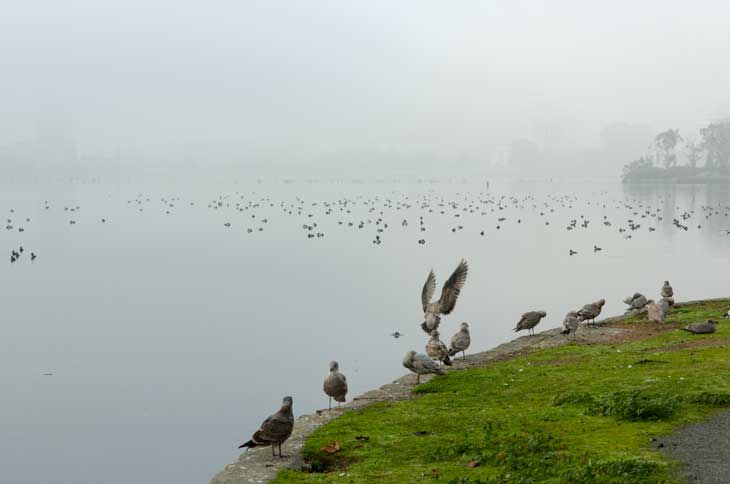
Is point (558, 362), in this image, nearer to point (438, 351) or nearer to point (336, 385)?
point (438, 351)

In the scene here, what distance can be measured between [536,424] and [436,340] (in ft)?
25.2

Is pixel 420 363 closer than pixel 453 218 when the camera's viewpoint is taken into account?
Yes

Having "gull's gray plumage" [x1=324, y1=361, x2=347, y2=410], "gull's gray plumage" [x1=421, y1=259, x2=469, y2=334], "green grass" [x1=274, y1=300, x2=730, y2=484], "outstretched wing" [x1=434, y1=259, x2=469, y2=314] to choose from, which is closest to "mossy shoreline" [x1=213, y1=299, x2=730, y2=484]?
"green grass" [x1=274, y1=300, x2=730, y2=484]

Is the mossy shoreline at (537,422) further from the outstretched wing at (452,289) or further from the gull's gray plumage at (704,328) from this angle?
the outstretched wing at (452,289)

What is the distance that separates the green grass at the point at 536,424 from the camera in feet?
43.8

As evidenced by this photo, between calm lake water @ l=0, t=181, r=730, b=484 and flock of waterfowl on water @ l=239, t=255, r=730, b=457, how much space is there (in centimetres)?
421

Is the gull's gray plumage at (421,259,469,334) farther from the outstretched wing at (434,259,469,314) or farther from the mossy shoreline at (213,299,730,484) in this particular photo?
the mossy shoreline at (213,299,730,484)

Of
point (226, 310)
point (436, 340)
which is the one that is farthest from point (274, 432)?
point (226, 310)

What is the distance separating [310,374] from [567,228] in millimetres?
71273

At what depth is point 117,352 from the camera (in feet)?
116

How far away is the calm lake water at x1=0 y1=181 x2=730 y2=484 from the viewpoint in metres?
24.8

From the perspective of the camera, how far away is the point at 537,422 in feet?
54.0

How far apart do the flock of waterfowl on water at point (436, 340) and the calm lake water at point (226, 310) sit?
4.21m

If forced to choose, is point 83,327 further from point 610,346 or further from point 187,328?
point 610,346
